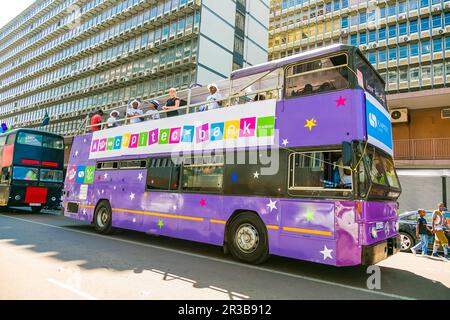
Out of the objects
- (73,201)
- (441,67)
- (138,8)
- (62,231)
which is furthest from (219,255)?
(441,67)

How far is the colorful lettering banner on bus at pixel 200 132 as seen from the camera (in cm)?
709

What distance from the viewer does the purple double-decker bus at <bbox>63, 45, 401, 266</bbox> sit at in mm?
5719

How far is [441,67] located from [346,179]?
130 ft

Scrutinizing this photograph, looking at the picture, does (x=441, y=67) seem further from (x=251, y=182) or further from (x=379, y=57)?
(x=251, y=182)

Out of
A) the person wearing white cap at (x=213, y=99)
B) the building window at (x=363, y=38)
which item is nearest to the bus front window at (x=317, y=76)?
the person wearing white cap at (x=213, y=99)

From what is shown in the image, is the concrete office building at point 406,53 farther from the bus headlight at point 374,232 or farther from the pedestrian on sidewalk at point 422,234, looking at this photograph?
the bus headlight at point 374,232

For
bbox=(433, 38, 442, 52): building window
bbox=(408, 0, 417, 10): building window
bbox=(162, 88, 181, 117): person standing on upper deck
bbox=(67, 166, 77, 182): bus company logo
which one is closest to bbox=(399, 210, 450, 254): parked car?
bbox=(162, 88, 181, 117): person standing on upper deck

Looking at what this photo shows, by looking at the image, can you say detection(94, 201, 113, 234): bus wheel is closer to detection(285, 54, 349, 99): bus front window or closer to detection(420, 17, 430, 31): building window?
detection(285, 54, 349, 99): bus front window

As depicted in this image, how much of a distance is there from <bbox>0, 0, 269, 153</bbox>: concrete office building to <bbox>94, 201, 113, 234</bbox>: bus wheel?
22.1 m

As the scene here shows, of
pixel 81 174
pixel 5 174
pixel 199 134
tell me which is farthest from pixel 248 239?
pixel 5 174

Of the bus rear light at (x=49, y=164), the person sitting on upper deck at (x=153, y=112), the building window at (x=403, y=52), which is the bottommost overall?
the bus rear light at (x=49, y=164)

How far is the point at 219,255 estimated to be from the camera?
7.80 m

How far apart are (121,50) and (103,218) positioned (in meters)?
32.9

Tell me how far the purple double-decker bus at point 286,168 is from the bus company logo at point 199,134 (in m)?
0.03
